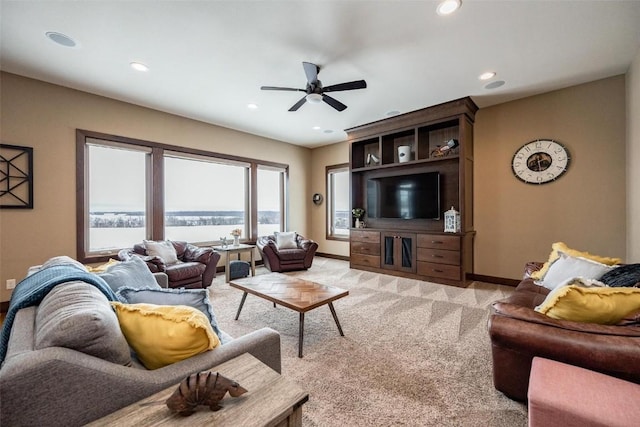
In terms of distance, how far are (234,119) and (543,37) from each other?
4475 millimetres

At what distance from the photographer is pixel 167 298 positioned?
57.2 inches

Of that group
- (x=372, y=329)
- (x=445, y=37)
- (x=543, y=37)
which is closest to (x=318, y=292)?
(x=372, y=329)

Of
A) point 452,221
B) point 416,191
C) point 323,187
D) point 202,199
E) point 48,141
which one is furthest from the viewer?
point 323,187

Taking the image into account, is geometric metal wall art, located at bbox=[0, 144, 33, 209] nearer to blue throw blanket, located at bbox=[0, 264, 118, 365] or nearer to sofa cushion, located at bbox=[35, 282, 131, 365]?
blue throw blanket, located at bbox=[0, 264, 118, 365]

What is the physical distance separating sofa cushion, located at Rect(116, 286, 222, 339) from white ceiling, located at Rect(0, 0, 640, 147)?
229 centimetres

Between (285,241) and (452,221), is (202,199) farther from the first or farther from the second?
(452,221)

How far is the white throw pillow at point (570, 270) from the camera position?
2174 millimetres

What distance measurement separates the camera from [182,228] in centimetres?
486

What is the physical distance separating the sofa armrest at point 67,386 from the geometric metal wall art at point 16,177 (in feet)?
12.6

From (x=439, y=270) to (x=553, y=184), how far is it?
2.03 metres

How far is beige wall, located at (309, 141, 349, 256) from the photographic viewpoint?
6484mm

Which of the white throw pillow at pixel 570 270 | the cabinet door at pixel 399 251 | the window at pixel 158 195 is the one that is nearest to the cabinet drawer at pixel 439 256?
the cabinet door at pixel 399 251

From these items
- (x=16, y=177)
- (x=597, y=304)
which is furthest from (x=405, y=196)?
(x=16, y=177)

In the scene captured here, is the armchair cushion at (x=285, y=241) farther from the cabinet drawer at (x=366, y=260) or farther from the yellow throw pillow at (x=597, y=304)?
the yellow throw pillow at (x=597, y=304)
